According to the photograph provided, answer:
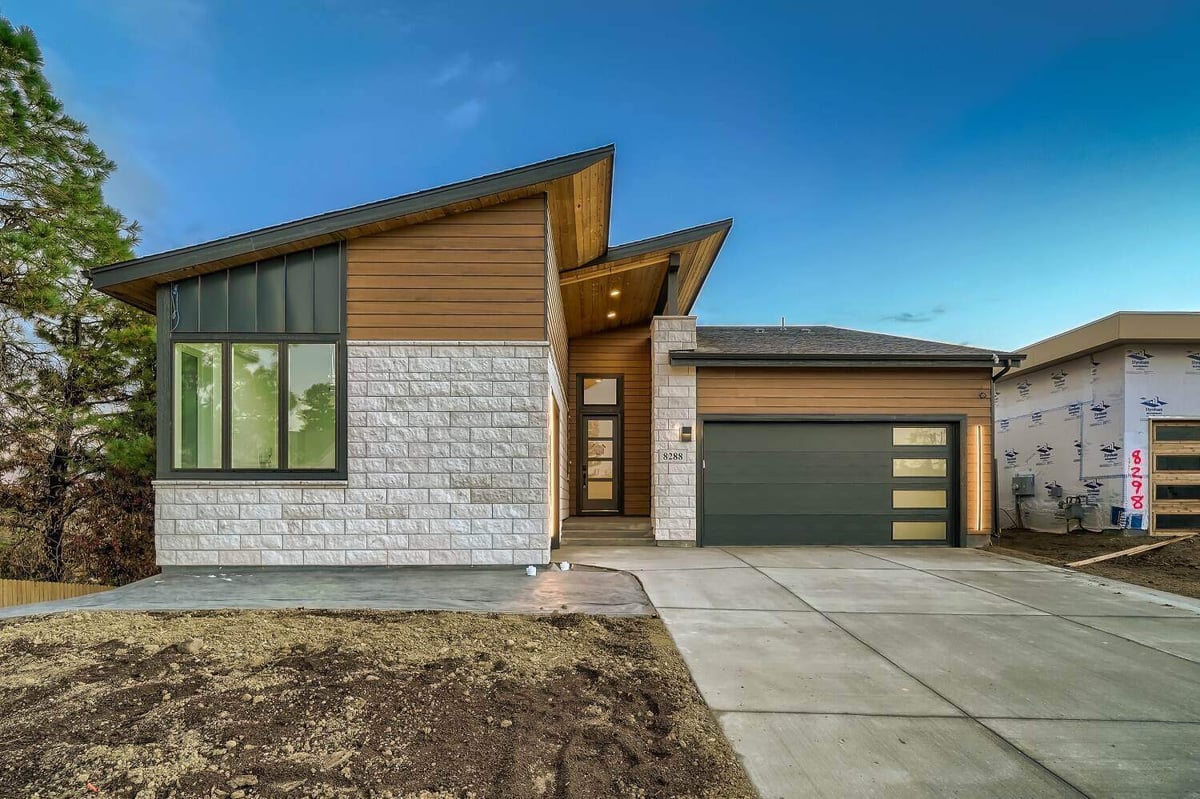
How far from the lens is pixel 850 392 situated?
8.05 m

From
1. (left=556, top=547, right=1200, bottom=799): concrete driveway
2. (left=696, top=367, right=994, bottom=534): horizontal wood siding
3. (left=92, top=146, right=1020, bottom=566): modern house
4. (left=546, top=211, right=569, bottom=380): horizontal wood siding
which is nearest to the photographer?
(left=556, top=547, right=1200, bottom=799): concrete driveway

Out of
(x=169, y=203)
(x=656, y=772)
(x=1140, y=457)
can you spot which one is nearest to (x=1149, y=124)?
(x=1140, y=457)

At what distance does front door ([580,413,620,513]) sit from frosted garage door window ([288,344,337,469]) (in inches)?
198

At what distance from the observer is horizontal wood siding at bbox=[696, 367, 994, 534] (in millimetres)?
8039

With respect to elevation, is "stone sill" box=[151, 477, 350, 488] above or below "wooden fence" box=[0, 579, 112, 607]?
above

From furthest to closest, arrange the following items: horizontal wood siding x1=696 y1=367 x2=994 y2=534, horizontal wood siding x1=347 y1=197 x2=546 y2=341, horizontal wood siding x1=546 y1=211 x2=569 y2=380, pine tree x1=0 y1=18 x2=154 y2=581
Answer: horizontal wood siding x1=696 y1=367 x2=994 y2=534 < pine tree x1=0 y1=18 x2=154 y2=581 < horizontal wood siding x1=546 y1=211 x2=569 y2=380 < horizontal wood siding x1=347 y1=197 x2=546 y2=341

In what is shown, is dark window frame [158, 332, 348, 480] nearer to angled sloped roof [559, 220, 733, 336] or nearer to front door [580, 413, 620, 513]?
angled sloped roof [559, 220, 733, 336]

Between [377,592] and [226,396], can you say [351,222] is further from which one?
[377,592]

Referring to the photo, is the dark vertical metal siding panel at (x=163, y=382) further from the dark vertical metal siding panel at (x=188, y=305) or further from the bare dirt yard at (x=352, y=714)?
the bare dirt yard at (x=352, y=714)

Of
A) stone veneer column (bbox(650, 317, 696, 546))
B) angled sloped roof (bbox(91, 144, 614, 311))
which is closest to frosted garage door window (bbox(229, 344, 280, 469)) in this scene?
angled sloped roof (bbox(91, 144, 614, 311))

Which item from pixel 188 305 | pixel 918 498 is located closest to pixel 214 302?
pixel 188 305

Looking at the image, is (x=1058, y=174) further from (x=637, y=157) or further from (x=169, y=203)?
(x=169, y=203)

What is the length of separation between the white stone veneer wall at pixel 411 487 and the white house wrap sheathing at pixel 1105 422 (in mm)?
9316

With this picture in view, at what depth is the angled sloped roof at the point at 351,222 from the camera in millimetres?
5480
